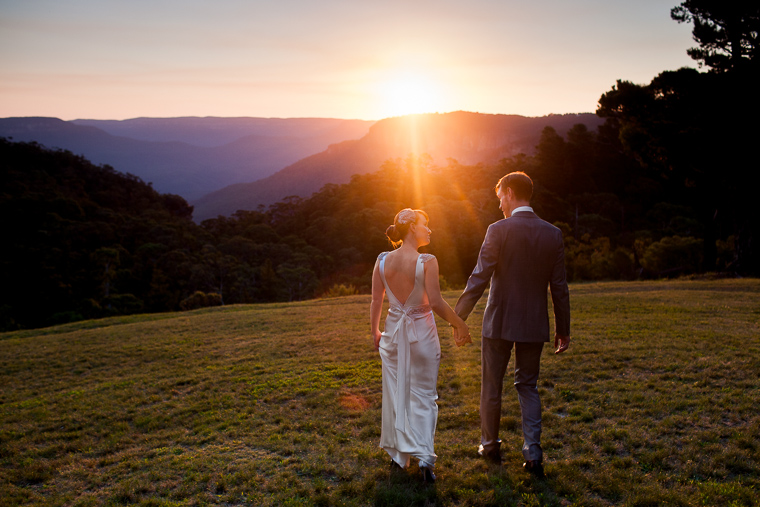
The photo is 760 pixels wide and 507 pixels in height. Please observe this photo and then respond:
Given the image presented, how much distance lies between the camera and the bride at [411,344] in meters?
4.14

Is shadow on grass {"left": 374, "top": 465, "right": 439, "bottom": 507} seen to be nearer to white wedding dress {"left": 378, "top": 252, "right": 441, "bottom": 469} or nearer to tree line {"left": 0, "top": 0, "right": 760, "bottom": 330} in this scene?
white wedding dress {"left": 378, "top": 252, "right": 441, "bottom": 469}

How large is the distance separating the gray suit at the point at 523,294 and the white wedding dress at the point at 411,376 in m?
0.42

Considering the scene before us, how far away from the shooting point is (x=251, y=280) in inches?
2125

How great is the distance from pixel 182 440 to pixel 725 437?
6013mm

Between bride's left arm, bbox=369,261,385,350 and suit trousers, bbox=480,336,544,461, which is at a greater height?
bride's left arm, bbox=369,261,385,350

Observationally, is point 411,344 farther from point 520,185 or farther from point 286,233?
point 286,233

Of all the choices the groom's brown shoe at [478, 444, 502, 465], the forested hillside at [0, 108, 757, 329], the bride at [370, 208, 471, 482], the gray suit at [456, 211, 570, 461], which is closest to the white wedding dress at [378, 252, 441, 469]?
the bride at [370, 208, 471, 482]

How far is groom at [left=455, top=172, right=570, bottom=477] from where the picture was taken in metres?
3.94

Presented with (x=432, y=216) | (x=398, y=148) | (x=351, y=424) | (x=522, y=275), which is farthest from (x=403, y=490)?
(x=398, y=148)

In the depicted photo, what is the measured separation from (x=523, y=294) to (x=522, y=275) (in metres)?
0.16

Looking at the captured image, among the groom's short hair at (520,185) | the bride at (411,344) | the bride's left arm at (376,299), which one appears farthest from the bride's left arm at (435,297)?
the groom's short hair at (520,185)

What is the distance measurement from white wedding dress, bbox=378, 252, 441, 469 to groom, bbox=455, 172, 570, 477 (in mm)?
425

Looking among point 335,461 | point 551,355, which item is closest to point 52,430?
point 335,461

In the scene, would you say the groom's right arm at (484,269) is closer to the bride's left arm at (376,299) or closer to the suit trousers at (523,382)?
the suit trousers at (523,382)
